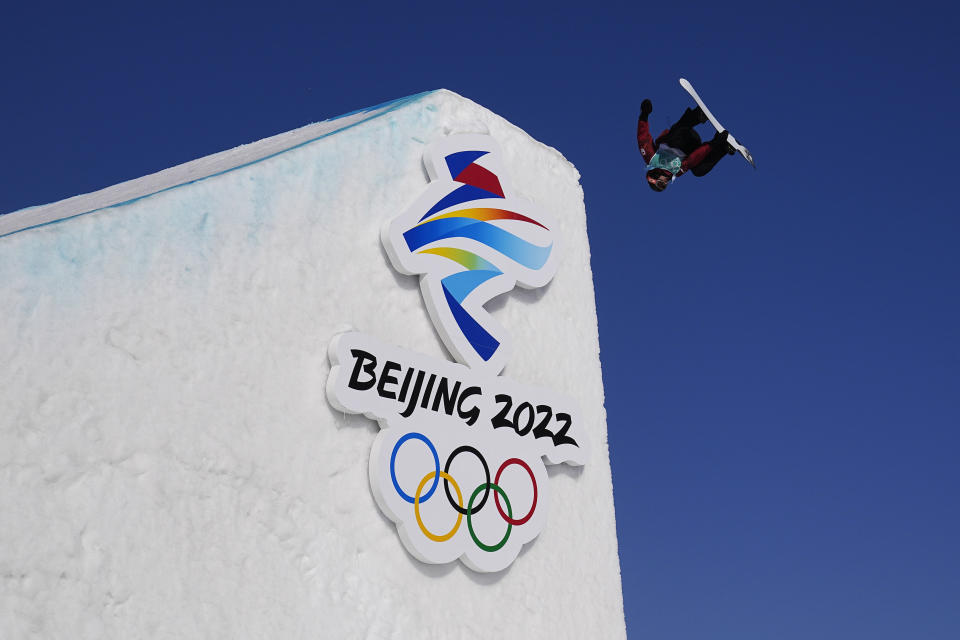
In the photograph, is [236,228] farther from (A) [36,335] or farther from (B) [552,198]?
(B) [552,198]

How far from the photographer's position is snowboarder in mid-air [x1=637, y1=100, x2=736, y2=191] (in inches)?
414

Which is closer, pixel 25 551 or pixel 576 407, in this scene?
pixel 25 551

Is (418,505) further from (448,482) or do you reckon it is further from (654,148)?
(654,148)

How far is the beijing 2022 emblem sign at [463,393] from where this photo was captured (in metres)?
7.23

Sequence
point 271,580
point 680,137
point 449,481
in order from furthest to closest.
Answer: point 680,137 < point 449,481 < point 271,580

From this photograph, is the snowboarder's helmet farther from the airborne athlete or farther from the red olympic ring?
the red olympic ring

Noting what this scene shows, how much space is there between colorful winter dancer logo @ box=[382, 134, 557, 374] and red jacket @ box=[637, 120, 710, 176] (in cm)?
198

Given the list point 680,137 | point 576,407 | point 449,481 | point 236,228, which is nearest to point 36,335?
point 236,228

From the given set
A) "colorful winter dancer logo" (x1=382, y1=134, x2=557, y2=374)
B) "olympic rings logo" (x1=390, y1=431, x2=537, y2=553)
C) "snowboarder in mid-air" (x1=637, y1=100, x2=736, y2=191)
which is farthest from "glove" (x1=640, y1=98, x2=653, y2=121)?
"olympic rings logo" (x1=390, y1=431, x2=537, y2=553)

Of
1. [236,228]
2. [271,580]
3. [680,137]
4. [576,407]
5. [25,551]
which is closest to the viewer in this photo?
[25,551]

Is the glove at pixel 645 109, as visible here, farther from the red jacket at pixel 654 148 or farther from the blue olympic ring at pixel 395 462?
the blue olympic ring at pixel 395 462

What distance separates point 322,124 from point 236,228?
2.89m

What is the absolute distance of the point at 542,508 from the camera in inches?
328

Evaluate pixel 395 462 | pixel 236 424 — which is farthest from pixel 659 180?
pixel 236 424
